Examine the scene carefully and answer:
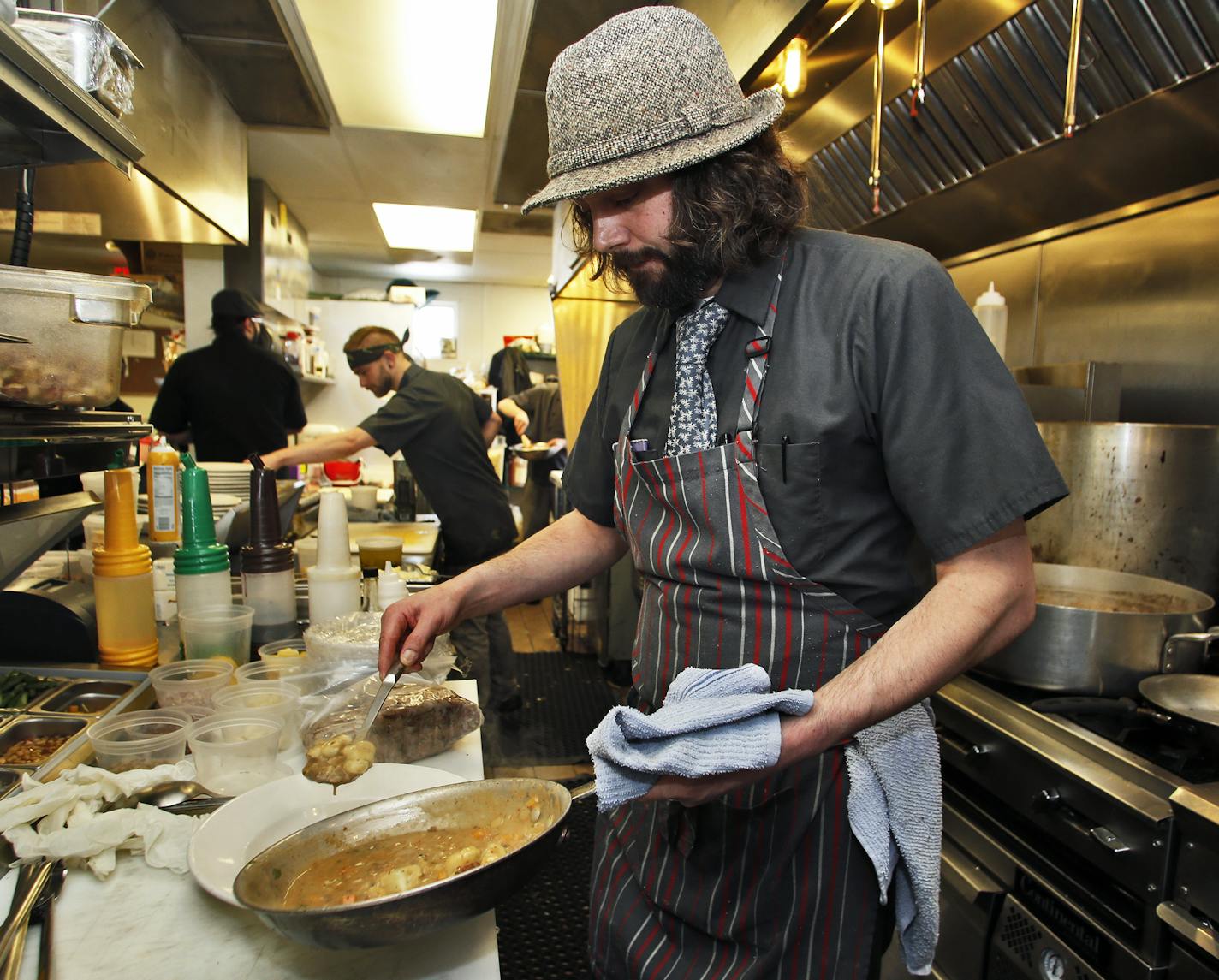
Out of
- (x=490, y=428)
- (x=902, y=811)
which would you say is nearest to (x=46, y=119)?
(x=902, y=811)

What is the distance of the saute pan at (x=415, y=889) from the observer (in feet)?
2.29

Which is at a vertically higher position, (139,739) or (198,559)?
(198,559)

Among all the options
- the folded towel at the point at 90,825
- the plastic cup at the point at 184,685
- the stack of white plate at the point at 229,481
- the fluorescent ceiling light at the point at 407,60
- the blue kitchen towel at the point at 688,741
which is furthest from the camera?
the fluorescent ceiling light at the point at 407,60

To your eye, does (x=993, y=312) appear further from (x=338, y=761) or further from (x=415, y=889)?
(x=415, y=889)

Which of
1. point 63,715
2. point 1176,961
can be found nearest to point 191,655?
point 63,715

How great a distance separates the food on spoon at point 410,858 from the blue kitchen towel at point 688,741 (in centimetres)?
10

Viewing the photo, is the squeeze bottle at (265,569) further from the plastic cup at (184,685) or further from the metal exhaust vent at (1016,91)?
the metal exhaust vent at (1016,91)

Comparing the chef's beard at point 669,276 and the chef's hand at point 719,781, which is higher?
the chef's beard at point 669,276

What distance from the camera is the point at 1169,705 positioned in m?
1.42

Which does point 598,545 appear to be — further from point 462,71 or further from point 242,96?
point 242,96

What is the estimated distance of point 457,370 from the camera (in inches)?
342

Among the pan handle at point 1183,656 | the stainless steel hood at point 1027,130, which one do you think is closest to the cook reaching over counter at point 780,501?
the pan handle at point 1183,656

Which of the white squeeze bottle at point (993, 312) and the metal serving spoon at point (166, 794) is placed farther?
the white squeeze bottle at point (993, 312)

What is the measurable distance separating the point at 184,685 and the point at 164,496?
0.81 metres
